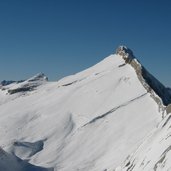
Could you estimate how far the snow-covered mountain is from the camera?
53969 mm

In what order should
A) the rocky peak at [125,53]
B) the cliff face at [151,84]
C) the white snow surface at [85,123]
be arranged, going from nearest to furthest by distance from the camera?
the white snow surface at [85,123], the cliff face at [151,84], the rocky peak at [125,53]

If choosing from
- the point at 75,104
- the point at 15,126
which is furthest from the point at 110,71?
the point at 15,126

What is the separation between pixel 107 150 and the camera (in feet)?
184

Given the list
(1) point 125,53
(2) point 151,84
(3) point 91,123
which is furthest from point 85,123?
(1) point 125,53

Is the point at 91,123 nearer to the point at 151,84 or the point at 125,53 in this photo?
the point at 151,84

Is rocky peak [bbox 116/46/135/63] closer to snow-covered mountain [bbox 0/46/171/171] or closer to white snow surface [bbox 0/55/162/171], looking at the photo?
snow-covered mountain [bbox 0/46/171/171]

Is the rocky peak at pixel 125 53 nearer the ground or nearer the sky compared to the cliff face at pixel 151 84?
nearer the sky

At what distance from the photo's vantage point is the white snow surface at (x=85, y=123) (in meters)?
55.8

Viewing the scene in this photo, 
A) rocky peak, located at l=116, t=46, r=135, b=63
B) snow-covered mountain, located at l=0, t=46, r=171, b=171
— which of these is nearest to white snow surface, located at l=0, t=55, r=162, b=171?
snow-covered mountain, located at l=0, t=46, r=171, b=171

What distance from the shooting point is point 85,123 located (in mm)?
63531

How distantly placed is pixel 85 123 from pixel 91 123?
1014mm

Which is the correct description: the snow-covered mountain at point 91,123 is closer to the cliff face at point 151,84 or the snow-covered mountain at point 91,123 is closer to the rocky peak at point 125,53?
the cliff face at point 151,84

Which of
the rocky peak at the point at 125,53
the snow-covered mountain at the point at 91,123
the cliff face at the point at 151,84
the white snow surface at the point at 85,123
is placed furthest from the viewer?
the rocky peak at the point at 125,53

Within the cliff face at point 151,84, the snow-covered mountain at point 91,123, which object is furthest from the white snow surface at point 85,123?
the cliff face at point 151,84
